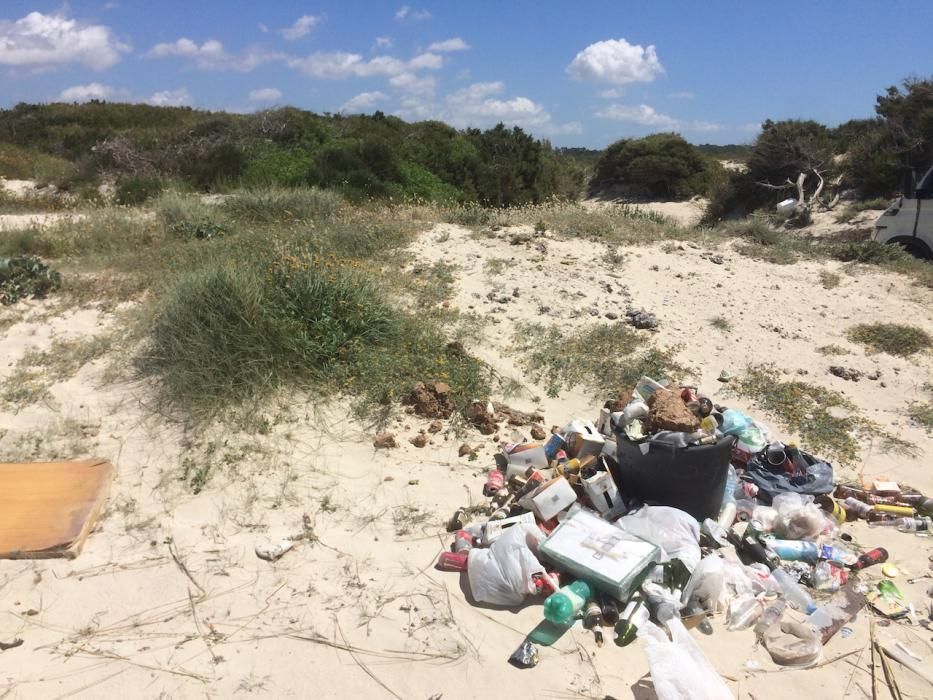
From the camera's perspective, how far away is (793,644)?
2.62 meters

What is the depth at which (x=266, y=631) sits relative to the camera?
2.67 meters

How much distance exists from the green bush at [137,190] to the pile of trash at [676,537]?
1043 centimetres

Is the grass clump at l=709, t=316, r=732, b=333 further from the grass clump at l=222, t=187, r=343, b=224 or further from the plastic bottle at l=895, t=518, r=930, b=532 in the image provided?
the grass clump at l=222, t=187, r=343, b=224

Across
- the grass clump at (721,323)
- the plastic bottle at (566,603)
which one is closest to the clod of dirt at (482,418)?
the plastic bottle at (566,603)

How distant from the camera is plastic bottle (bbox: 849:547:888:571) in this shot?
310cm

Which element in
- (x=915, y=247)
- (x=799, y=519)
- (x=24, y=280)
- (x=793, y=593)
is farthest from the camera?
(x=915, y=247)

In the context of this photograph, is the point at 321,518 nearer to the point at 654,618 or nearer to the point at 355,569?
the point at 355,569

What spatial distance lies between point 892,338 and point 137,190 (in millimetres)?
12090

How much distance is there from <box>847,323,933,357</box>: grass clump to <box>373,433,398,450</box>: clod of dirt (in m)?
4.27

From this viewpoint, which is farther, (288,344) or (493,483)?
(288,344)

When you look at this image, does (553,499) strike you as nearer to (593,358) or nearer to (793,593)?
(793,593)

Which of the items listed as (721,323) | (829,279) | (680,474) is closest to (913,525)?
(680,474)

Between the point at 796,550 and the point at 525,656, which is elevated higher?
the point at 796,550

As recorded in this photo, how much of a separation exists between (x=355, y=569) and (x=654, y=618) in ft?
4.58
